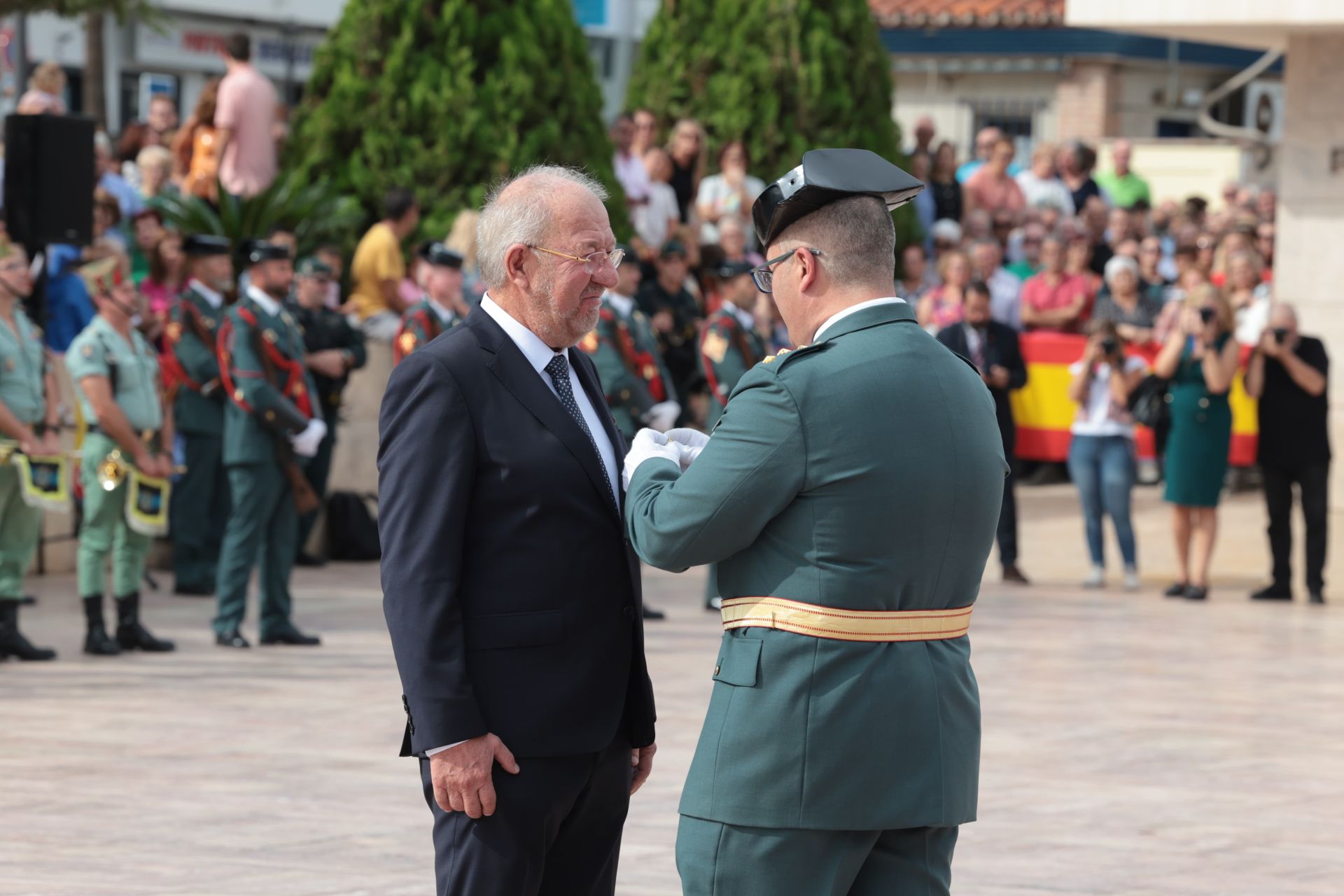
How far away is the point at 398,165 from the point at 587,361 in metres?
11.5

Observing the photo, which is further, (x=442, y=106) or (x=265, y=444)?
(x=442, y=106)

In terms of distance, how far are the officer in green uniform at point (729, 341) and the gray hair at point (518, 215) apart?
313 inches

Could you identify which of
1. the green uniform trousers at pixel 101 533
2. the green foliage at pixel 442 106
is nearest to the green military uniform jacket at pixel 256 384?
the green uniform trousers at pixel 101 533

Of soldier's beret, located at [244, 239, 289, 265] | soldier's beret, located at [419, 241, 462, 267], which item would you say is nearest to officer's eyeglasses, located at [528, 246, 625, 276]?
soldier's beret, located at [244, 239, 289, 265]

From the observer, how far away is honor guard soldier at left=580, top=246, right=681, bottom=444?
12.2 m

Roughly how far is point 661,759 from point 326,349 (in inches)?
216

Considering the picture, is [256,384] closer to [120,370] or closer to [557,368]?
[120,370]

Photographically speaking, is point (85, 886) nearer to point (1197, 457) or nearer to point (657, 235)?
point (1197, 457)

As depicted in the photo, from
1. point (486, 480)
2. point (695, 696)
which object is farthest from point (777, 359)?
point (695, 696)

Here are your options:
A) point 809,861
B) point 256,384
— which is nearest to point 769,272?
point 809,861

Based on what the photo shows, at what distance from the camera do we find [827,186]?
3717mm

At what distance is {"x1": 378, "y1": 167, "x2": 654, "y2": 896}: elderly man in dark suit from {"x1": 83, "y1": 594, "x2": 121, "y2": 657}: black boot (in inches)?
259

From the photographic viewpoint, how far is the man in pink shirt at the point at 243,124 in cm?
1570

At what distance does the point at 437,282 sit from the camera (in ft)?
38.8
